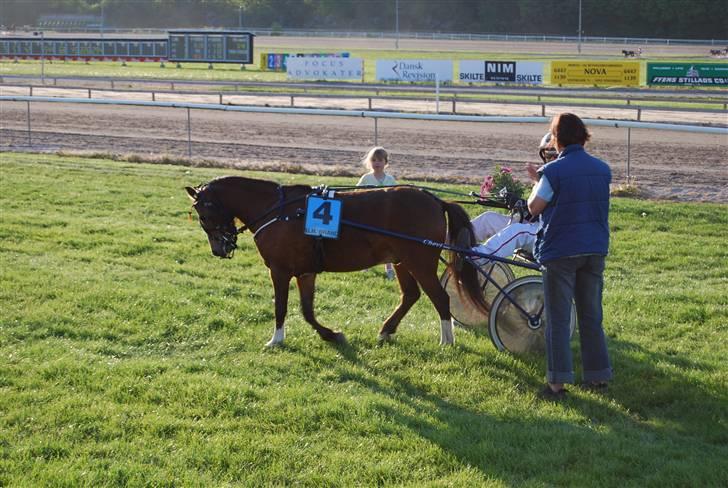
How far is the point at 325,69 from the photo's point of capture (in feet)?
156

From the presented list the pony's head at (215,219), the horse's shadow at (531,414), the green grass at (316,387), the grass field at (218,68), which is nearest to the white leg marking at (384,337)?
the green grass at (316,387)

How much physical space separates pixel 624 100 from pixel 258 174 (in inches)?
943

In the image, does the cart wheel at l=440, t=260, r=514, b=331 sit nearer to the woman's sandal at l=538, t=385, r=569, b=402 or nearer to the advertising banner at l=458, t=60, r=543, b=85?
the woman's sandal at l=538, t=385, r=569, b=402

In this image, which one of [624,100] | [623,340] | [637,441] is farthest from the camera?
[624,100]

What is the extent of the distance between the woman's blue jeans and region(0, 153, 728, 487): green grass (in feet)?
0.70

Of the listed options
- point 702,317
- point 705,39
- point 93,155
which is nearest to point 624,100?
point 93,155

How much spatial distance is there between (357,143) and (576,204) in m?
18.0

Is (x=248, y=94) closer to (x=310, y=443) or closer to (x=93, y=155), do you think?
(x=93, y=155)

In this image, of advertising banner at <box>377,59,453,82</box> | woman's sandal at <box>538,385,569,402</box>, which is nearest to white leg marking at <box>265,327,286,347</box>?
woman's sandal at <box>538,385,569,402</box>

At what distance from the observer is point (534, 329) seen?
7.19 meters

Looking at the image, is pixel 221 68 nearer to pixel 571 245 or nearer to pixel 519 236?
pixel 519 236

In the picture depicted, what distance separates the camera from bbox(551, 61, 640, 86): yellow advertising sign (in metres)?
40.7

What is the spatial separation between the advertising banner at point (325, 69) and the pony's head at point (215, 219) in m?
39.7

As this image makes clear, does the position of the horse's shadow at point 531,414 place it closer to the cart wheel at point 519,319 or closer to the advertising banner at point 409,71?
the cart wheel at point 519,319
